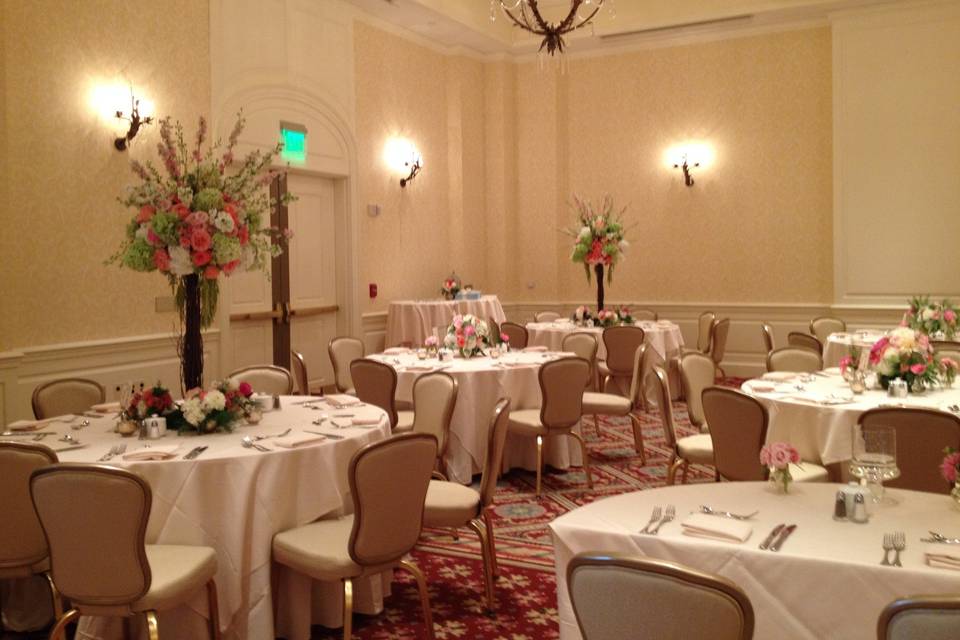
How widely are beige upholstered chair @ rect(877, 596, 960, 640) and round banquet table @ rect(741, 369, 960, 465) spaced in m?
2.68

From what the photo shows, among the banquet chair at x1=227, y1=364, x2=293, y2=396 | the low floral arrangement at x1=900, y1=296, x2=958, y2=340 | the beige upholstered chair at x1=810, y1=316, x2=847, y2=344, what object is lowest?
the banquet chair at x1=227, y1=364, x2=293, y2=396

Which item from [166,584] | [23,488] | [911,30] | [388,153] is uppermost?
[911,30]

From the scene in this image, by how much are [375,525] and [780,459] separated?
153 cm

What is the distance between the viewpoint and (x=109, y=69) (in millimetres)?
6887

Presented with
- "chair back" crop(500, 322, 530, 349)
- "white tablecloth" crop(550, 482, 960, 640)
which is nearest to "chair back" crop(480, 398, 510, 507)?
"white tablecloth" crop(550, 482, 960, 640)

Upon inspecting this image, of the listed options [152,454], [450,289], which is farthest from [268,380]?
[450,289]

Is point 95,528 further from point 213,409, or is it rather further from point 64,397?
point 64,397

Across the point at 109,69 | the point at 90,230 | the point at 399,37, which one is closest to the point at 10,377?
the point at 90,230

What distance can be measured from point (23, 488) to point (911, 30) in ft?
34.6

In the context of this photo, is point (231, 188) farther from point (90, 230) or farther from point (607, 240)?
point (607, 240)

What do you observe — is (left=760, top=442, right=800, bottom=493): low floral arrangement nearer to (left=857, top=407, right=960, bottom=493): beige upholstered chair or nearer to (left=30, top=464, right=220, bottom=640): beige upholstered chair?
(left=857, top=407, right=960, bottom=493): beige upholstered chair

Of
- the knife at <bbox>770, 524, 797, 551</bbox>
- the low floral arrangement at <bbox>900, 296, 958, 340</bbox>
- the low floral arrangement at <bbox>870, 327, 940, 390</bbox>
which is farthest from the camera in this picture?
the low floral arrangement at <bbox>900, 296, 958, 340</bbox>

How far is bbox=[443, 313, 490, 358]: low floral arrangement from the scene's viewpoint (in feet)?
21.9

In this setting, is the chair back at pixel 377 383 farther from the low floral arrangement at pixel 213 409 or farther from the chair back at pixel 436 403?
the low floral arrangement at pixel 213 409
